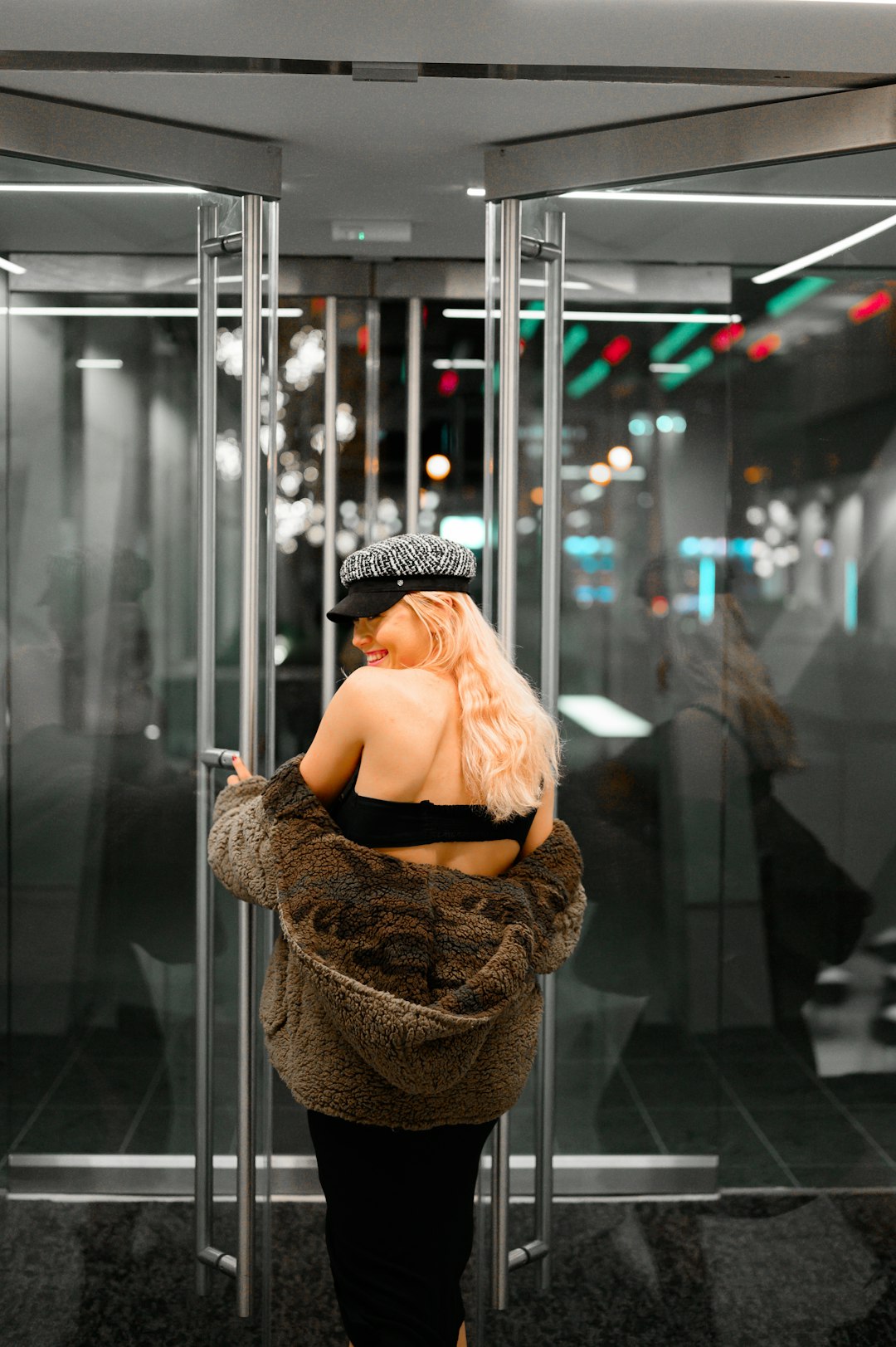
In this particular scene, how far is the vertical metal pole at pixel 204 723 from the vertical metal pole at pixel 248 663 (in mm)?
104

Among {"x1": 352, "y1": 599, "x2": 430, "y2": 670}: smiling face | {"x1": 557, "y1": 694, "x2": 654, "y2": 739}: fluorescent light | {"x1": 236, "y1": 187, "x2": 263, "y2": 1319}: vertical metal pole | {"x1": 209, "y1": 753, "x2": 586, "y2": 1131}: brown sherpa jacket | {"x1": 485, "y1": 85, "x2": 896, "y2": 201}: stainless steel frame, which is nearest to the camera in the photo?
{"x1": 209, "y1": 753, "x2": 586, "y2": 1131}: brown sherpa jacket

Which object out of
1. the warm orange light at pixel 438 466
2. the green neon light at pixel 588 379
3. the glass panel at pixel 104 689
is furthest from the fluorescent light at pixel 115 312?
the warm orange light at pixel 438 466

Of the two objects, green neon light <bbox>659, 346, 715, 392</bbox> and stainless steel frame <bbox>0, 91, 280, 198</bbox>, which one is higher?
stainless steel frame <bbox>0, 91, 280, 198</bbox>

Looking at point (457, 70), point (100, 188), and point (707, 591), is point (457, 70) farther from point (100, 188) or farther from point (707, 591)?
point (707, 591)

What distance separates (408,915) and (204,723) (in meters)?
0.90

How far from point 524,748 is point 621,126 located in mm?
1356

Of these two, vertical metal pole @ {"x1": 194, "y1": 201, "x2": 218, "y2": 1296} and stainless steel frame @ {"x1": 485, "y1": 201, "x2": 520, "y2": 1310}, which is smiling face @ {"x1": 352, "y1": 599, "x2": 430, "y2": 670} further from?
vertical metal pole @ {"x1": 194, "y1": 201, "x2": 218, "y2": 1296}

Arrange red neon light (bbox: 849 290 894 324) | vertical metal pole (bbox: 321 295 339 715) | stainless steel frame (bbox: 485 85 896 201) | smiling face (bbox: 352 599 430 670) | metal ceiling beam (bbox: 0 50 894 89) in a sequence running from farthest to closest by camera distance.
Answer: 1. vertical metal pole (bbox: 321 295 339 715)
2. red neon light (bbox: 849 290 894 324)
3. stainless steel frame (bbox: 485 85 896 201)
4. metal ceiling beam (bbox: 0 50 894 89)
5. smiling face (bbox: 352 599 430 670)

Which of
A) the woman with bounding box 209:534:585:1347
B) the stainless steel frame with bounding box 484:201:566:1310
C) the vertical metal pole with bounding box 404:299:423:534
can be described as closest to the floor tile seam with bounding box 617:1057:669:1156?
the stainless steel frame with bounding box 484:201:566:1310

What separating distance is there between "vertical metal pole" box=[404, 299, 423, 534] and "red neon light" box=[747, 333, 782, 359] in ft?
3.60

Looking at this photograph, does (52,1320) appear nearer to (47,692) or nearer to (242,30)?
(47,692)

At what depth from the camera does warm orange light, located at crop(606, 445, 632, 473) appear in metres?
2.82

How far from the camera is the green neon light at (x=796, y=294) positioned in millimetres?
2561

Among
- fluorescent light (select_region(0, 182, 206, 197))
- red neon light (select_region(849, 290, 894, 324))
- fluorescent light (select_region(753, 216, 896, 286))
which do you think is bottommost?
red neon light (select_region(849, 290, 894, 324))
